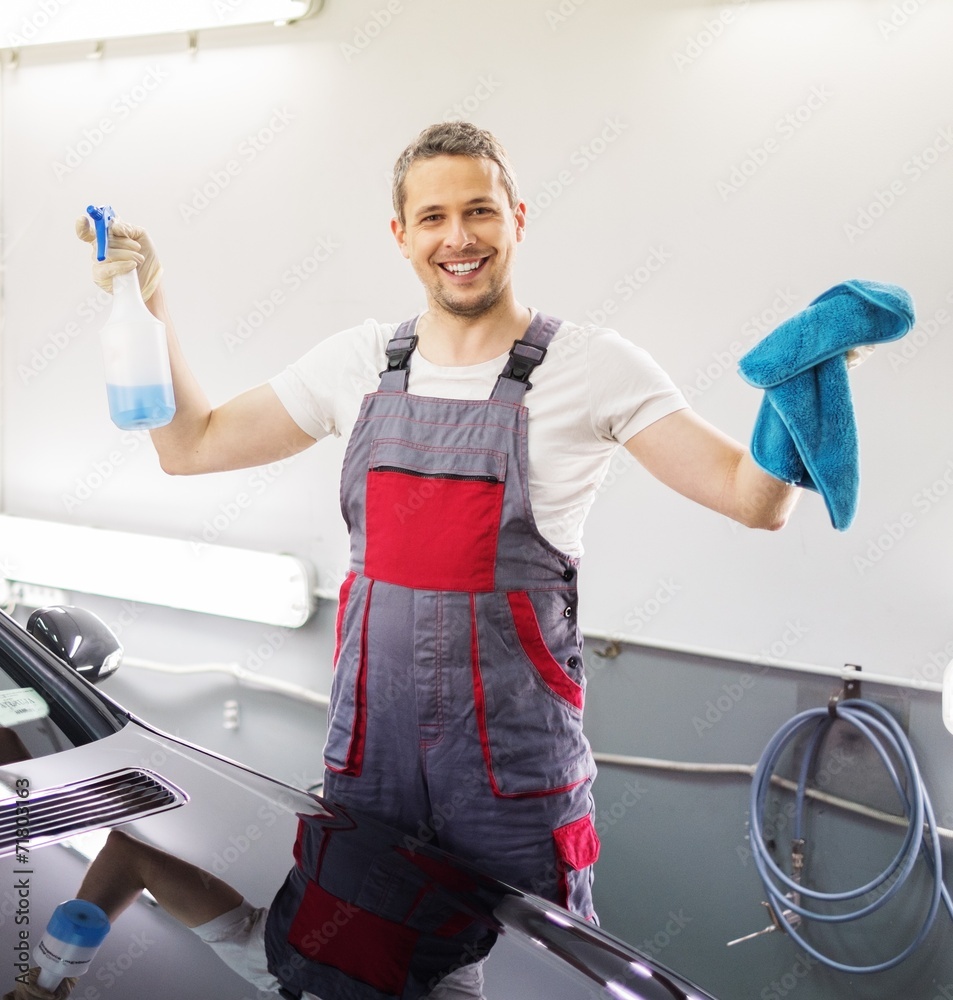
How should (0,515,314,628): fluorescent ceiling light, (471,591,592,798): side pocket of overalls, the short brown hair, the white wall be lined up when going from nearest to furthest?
(471,591,592,798): side pocket of overalls < the short brown hair < the white wall < (0,515,314,628): fluorescent ceiling light

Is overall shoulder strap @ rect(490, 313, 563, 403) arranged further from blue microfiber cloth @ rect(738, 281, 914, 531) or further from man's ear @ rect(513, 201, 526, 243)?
blue microfiber cloth @ rect(738, 281, 914, 531)

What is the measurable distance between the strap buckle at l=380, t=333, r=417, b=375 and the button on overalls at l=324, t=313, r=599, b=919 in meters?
0.09

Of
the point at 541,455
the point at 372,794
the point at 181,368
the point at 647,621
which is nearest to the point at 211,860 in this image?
the point at 372,794

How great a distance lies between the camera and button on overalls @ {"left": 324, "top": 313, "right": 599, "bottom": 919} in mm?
1678

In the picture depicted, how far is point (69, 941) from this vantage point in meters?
1.18

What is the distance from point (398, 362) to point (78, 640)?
29.9 inches

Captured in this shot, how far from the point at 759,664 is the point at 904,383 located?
76cm


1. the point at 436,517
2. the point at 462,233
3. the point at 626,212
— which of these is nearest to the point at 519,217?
the point at 462,233

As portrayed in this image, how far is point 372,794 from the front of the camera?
1757mm

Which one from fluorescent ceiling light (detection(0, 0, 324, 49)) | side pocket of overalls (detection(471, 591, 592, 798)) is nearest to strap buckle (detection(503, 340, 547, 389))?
side pocket of overalls (detection(471, 591, 592, 798))

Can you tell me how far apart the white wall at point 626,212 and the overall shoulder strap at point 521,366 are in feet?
3.05

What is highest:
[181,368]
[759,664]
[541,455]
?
[181,368]

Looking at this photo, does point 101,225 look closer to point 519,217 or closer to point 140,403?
point 140,403

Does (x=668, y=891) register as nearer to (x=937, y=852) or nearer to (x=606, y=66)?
(x=937, y=852)
